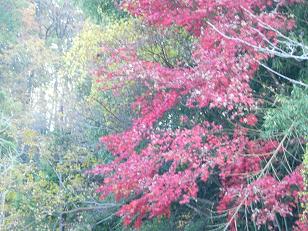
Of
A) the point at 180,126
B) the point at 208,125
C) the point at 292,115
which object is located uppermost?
the point at 292,115

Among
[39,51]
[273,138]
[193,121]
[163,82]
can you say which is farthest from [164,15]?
[39,51]

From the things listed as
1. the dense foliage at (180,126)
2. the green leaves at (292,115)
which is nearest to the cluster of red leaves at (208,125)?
the dense foliage at (180,126)

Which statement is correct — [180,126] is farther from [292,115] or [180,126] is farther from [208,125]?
[292,115]

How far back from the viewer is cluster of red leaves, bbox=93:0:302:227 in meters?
5.89

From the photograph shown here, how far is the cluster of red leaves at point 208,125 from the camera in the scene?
19.3 feet

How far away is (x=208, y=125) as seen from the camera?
6703 mm

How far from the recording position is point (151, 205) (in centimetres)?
638

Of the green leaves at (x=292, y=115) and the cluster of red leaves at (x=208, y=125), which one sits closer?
the green leaves at (x=292, y=115)

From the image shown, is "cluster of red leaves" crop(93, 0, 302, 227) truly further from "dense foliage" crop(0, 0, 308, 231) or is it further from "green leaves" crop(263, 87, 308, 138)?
"green leaves" crop(263, 87, 308, 138)

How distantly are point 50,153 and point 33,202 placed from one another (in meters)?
1.24

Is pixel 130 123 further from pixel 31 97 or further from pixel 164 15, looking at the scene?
pixel 31 97

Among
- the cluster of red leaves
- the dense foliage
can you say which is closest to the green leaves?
the dense foliage

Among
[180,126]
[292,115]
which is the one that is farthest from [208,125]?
[292,115]

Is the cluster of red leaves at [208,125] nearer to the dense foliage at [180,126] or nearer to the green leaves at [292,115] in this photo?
the dense foliage at [180,126]
